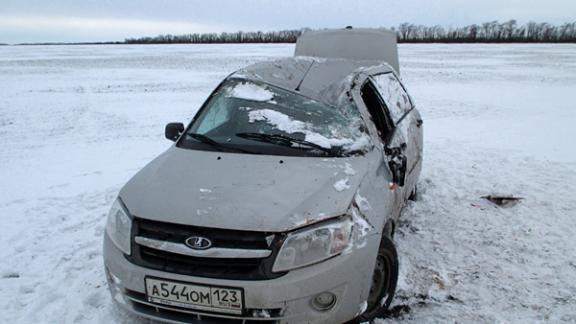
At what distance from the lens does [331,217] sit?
2619 millimetres

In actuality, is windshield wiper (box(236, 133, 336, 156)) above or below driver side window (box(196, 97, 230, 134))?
below

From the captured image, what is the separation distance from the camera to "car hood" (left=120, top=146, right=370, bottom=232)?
255 cm

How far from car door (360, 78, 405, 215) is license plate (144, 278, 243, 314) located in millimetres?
1619

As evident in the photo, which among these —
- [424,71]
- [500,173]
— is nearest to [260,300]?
[500,173]

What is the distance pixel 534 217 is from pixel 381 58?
9.36 ft

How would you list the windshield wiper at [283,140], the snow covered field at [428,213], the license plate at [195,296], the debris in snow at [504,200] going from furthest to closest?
the debris in snow at [504,200], the snow covered field at [428,213], the windshield wiper at [283,140], the license plate at [195,296]

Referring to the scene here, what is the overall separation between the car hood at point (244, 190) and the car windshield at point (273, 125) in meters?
0.14

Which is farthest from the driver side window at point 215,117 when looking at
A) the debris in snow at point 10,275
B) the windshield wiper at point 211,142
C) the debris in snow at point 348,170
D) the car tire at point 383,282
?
the debris in snow at point 10,275

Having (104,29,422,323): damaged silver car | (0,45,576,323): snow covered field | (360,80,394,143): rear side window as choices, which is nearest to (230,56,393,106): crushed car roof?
(104,29,422,323): damaged silver car

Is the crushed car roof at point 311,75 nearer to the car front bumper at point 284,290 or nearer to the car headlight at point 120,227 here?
the car front bumper at point 284,290

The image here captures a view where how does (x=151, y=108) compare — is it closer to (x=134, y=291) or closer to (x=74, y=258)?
(x=74, y=258)

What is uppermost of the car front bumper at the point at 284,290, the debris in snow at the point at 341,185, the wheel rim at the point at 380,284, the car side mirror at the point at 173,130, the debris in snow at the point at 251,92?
the debris in snow at the point at 251,92

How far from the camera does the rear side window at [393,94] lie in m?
4.49

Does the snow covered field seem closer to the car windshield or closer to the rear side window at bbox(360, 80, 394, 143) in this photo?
the rear side window at bbox(360, 80, 394, 143)
